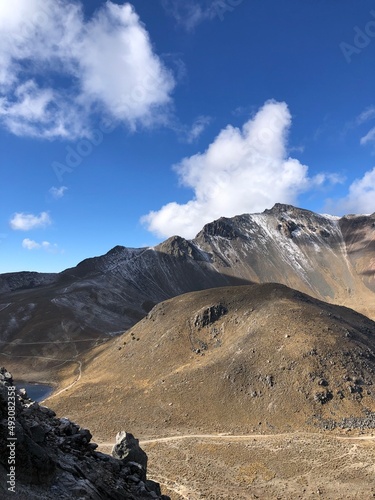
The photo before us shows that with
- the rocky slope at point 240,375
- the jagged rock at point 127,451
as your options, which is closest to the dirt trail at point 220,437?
the rocky slope at point 240,375

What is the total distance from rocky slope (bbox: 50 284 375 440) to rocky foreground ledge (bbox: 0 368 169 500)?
26272mm

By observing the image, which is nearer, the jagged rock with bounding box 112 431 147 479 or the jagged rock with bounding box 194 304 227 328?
the jagged rock with bounding box 112 431 147 479

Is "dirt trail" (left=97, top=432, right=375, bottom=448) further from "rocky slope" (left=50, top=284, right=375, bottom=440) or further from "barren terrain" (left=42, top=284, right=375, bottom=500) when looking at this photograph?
"rocky slope" (left=50, top=284, right=375, bottom=440)

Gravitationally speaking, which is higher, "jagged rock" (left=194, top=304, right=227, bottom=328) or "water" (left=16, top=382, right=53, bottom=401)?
"jagged rock" (left=194, top=304, right=227, bottom=328)

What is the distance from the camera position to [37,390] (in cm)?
8219

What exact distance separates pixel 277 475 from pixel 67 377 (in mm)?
65571

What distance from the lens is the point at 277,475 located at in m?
33.5

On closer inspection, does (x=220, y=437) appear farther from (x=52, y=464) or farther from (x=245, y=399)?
(x=52, y=464)

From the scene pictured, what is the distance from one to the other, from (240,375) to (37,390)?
54291mm

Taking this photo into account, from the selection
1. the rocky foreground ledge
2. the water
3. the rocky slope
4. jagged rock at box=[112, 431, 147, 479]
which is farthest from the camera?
the water

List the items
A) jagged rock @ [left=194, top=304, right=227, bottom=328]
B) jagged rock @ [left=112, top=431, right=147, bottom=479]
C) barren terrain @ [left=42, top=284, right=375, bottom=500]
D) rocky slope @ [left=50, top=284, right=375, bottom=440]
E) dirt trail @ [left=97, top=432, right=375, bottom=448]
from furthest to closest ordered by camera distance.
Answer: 1. jagged rock @ [left=194, top=304, right=227, bottom=328]
2. rocky slope @ [left=50, top=284, right=375, bottom=440]
3. dirt trail @ [left=97, top=432, right=375, bottom=448]
4. barren terrain @ [left=42, top=284, right=375, bottom=500]
5. jagged rock @ [left=112, top=431, right=147, bottom=479]

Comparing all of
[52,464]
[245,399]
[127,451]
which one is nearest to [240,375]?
[245,399]

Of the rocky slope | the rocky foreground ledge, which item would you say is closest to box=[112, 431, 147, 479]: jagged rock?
the rocky foreground ledge

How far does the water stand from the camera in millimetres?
76256
